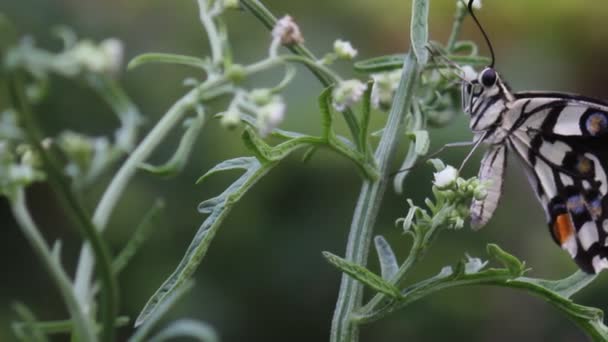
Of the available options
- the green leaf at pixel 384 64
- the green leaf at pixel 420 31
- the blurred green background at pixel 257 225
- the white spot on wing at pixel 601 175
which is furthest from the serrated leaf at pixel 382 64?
the blurred green background at pixel 257 225

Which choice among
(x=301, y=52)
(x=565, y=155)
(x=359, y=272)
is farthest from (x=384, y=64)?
(x=565, y=155)

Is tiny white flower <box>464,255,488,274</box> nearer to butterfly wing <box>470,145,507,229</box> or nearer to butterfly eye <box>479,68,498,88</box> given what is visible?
butterfly wing <box>470,145,507,229</box>

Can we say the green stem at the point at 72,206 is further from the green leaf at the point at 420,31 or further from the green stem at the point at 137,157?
the green leaf at the point at 420,31

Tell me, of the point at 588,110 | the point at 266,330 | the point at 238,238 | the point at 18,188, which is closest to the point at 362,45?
the point at 238,238

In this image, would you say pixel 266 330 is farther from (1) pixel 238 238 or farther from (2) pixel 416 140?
(2) pixel 416 140

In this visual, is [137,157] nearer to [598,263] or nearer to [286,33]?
[286,33]

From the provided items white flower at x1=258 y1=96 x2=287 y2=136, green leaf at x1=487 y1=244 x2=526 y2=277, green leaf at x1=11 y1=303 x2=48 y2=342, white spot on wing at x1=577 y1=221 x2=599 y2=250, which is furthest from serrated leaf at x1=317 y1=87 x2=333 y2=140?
white spot on wing at x1=577 y1=221 x2=599 y2=250
